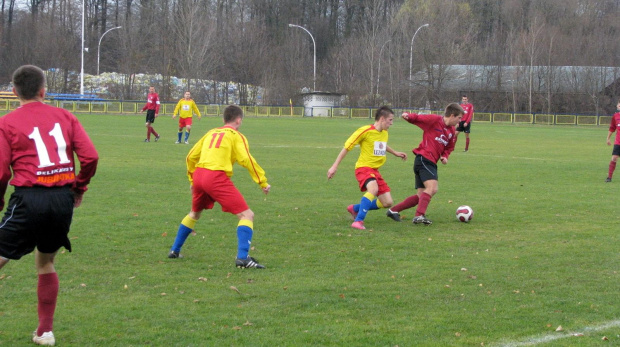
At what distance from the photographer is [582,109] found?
202ft

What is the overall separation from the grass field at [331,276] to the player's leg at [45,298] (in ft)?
0.54

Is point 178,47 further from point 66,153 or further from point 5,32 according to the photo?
point 66,153

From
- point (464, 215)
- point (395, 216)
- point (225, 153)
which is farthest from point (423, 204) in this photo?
point (225, 153)

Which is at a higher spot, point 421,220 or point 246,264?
point 421,220

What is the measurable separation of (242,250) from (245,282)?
558mm

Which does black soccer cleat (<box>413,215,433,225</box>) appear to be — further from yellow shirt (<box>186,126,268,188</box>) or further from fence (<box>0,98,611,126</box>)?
fence (<box>0,98,611,126</box>)

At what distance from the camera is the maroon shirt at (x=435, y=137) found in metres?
9.43

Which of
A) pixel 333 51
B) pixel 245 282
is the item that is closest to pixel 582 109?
pixel 333 51

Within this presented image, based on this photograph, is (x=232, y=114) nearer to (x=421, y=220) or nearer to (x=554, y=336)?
(x=421, y=220)

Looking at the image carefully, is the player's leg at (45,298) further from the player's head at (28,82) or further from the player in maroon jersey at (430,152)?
the player in maroon jersey at (430,152)

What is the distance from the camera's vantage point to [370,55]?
63.9m

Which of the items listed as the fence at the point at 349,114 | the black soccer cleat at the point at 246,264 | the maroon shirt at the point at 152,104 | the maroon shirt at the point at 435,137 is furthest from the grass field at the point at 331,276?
the fence at the point at 349,114

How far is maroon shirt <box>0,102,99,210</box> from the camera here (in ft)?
13.9

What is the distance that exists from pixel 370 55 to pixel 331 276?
194 ft
